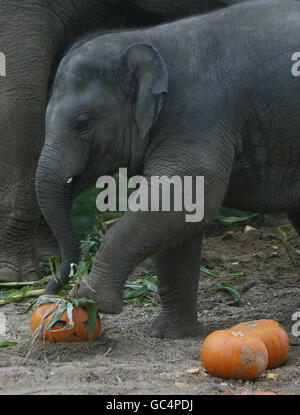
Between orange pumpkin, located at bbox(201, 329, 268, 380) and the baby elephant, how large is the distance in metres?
0.51

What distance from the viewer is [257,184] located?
14.9 feet

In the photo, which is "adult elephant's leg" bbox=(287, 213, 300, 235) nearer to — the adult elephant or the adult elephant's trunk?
the adult elephant

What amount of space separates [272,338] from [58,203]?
1.14 m

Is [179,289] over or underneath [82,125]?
underneath

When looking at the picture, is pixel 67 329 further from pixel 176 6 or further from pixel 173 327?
pixel 176 6

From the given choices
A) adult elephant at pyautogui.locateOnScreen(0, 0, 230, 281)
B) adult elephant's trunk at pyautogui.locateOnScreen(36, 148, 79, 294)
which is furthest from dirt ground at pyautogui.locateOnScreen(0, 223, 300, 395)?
adult elephant at pyautogui.locateOnScreen(0, 0, 230, 281)

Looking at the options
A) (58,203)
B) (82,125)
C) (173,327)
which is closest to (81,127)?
(82,125)

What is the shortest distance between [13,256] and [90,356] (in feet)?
7.24

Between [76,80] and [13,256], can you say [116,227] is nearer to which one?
[76,80]

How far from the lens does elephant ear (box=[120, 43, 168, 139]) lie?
4172 millimetres

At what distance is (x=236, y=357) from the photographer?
12.4 feet

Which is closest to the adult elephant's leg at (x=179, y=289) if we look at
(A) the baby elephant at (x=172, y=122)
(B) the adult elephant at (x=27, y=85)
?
(A) the baby elephant at (x=172, y=122)
